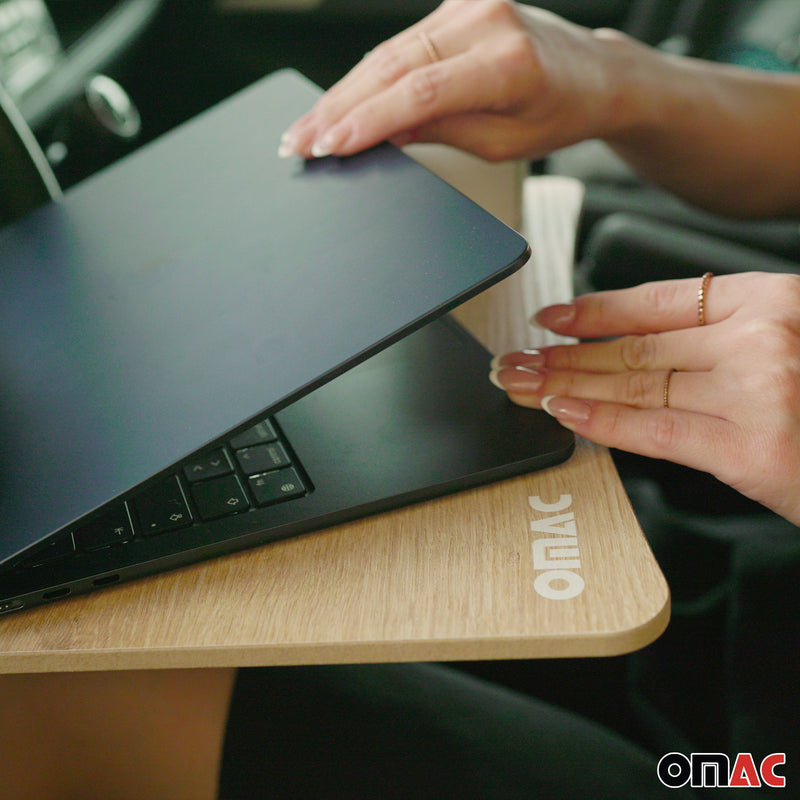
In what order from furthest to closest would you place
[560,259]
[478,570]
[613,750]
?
[560,259], [613,750], [478,570]

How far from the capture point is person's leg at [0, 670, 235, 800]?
474 mm

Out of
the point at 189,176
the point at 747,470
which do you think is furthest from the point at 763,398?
the point at 189,176

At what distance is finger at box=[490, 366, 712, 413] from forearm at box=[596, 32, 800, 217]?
317 mm

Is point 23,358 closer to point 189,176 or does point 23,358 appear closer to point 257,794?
point 189,176

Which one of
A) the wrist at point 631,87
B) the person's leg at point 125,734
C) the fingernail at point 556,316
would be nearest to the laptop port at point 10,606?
the person's leg at point 125,734

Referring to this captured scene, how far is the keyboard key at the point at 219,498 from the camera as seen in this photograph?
0.41 meters

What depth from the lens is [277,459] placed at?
0.44 metres

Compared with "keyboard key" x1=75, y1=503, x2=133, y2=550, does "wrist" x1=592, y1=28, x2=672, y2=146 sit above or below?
above

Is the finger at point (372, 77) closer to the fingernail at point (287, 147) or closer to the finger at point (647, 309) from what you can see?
the fingernail at point (287, 147)

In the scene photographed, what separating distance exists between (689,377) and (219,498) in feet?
0.92

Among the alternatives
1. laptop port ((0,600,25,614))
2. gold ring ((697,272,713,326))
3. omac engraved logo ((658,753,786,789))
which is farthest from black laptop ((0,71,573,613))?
omac engraved logo ((658,753,786,789))

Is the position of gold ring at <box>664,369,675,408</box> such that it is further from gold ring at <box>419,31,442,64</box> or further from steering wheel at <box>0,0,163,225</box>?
steering wheel at <box>0,0,163,225</box>

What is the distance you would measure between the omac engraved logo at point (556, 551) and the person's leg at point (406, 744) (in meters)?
0.18

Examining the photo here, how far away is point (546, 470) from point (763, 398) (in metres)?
0.13
